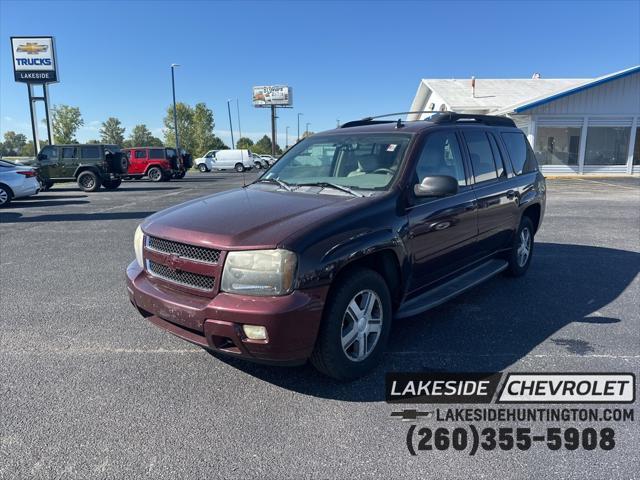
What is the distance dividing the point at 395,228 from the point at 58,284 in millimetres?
4432

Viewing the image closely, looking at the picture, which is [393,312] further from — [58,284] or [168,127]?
[168,127]

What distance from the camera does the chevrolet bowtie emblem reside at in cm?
2884

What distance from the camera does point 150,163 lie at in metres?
25.1

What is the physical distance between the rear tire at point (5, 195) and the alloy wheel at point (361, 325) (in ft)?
46.9

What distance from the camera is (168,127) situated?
73.5 m

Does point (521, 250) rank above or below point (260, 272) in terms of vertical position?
below

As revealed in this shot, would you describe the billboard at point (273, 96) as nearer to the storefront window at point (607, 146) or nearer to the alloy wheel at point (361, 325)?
the storefront window at point (607, 146)

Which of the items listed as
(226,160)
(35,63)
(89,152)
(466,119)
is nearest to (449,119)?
(466,119)

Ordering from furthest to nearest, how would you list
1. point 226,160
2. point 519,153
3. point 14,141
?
point 14,141
point 226,160
point 519,153

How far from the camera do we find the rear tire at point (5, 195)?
13516 mm

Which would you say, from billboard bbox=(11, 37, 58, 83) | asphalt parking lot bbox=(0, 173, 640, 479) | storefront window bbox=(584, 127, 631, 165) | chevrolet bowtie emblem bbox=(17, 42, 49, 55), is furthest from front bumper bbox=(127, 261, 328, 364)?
chevrolet bowtie emblem bbox=(17, 42, 49, 55)

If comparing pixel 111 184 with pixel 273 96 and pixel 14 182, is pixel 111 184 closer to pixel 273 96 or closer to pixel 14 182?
pixel 14 182

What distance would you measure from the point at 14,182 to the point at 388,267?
46.8ft

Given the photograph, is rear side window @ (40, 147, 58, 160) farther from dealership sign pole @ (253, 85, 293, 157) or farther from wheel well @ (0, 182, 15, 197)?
dealership sign pole @ (253, 85, 293, 157)
